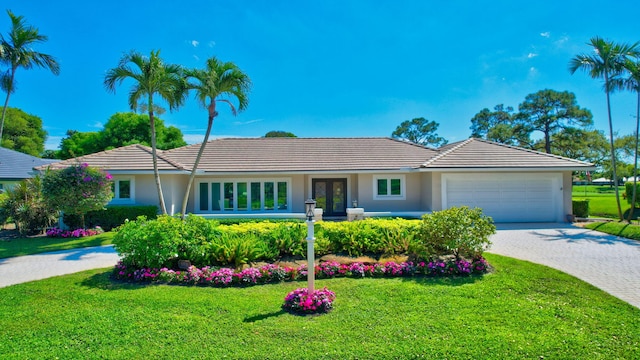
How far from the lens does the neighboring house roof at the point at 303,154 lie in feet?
57.9

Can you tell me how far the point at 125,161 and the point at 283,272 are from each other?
1307 cm

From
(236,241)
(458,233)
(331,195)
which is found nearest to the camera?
(458,233)

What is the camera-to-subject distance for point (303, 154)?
64.6 ft

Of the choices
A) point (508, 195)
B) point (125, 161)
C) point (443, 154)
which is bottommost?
point (508, 195)

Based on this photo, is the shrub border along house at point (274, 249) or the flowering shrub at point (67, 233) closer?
the shrub border along house at point (274, 249)

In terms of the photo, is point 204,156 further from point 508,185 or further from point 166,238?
point 508,185

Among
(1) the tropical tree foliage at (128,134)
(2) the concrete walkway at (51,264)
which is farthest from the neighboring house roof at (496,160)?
(1) the tropical tree foliage at (128,134)

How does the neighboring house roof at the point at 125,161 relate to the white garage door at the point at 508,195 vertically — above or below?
above

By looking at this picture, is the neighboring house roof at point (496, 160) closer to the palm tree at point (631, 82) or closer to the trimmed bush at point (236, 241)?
the palm tree at point (631, 82)

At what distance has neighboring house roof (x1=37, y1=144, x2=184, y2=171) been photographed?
15.3 metres

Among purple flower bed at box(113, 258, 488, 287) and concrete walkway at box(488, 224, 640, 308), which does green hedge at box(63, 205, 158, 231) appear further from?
concrete walkway at box(488, 224, 640, 308)

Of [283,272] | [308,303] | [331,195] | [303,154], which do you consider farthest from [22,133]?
[308,303]

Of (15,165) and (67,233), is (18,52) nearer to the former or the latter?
(67,233)

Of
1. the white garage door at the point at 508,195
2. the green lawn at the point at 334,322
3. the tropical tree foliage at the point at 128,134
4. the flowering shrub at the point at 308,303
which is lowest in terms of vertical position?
the green lawn at the point at 334,322
